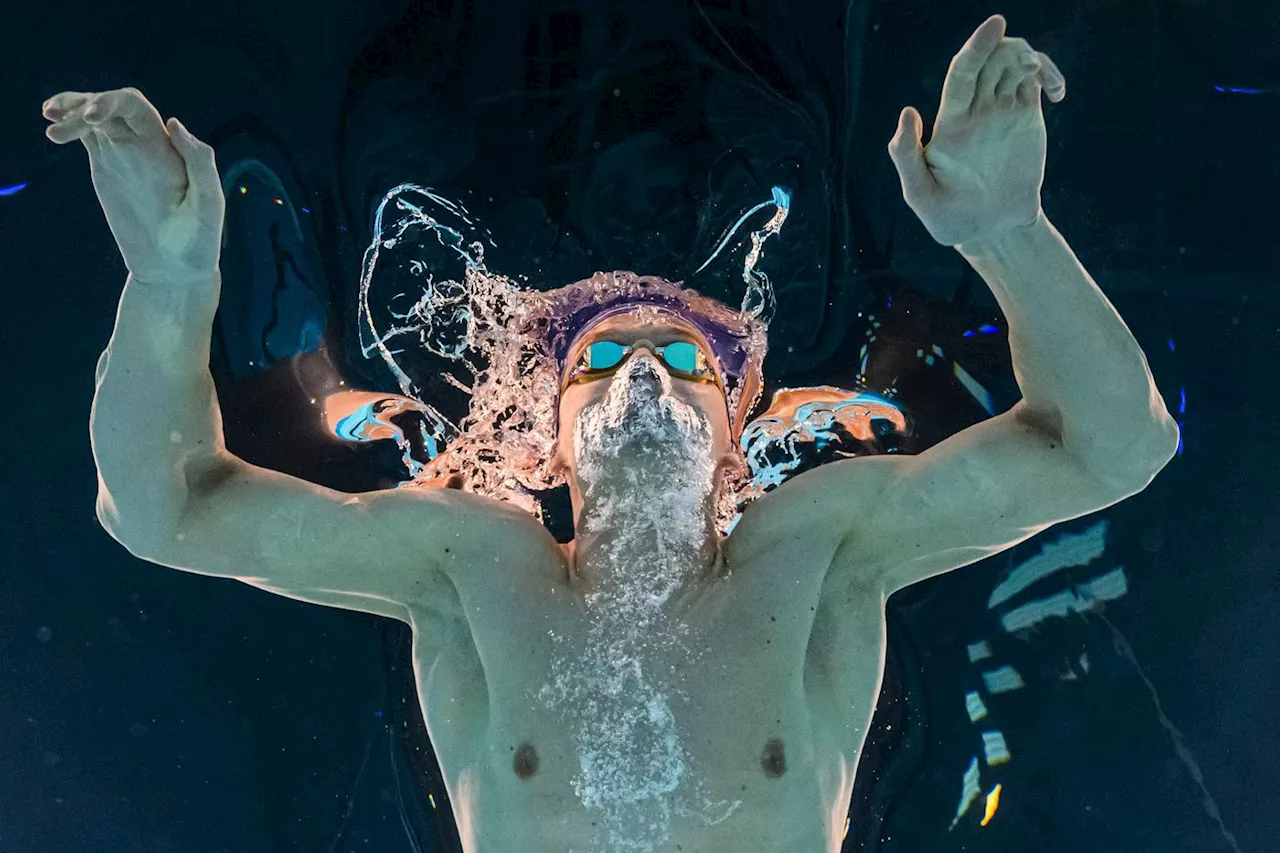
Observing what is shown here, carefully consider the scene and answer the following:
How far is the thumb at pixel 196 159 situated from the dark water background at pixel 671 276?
1.07m

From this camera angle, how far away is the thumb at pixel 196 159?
4.77 ft

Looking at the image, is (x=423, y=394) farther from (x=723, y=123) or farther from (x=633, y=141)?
(x=723, y=123)

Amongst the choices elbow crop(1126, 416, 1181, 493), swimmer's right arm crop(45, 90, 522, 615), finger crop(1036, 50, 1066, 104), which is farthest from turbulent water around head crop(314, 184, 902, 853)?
finger crop(1036, 50, 1066, 104)

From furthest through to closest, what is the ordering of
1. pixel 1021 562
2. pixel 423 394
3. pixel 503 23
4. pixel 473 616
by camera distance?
pixel 1021 562, pixel 423 394, pixel 503 23, pixel 473 616

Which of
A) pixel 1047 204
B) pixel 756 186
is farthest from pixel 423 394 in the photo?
pixel 1047 204

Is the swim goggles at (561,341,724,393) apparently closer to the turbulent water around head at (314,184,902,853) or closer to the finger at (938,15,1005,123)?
the turbulent water around head at (314,184,902,853)

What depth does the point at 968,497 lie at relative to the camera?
5.80ft

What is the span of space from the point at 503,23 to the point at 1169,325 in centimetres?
197

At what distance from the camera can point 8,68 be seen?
8.00 feet

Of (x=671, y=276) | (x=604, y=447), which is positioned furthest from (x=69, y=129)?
(x=671, y=276)

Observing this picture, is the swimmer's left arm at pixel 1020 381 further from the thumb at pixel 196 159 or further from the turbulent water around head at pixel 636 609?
the thumb at pixel 196 159

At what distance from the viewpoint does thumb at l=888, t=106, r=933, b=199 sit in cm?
144

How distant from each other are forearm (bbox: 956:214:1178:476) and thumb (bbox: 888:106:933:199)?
152 millimetres

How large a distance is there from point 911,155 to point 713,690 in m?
0.95
